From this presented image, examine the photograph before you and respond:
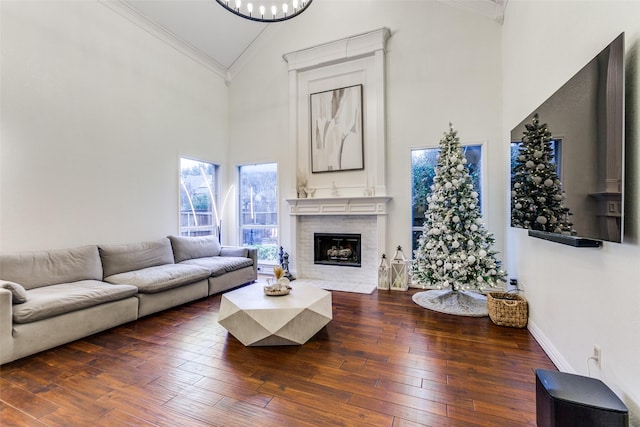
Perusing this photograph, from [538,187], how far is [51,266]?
4.79 m

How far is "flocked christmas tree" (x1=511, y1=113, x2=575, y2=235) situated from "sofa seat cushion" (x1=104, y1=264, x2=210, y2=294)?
3809mm

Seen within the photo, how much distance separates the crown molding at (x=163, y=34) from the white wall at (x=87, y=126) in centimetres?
7

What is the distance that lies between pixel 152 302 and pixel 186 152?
2.80m

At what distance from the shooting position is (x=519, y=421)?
1.72 meters

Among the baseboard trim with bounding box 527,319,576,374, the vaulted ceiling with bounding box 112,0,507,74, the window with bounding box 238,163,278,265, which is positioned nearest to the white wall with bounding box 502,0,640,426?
the baseboard trim with bounding box 527,319,576,374

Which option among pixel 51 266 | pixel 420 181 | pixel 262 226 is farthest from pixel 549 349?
pixel 51 266

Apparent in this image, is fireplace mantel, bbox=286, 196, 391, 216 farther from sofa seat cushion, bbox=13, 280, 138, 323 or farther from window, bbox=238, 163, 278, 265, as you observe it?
sofa seat cushion, bbox=13, 280, 138, 323

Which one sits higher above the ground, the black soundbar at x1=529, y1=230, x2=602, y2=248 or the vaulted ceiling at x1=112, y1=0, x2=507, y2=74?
the vaulted ceiling at x1=112, y1=0, x2=507, y2=74

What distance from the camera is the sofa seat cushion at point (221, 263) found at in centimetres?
429

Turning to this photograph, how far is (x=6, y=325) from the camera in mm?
2316

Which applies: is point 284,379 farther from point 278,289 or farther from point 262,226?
point 262,226

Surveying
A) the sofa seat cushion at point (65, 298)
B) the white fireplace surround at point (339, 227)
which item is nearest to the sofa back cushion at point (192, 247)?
the sofa seat cushion at point (65, 298)

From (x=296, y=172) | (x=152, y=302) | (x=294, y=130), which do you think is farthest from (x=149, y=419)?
(x=294, y=130)

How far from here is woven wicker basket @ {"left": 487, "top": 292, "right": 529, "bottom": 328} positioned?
3.10 metres
